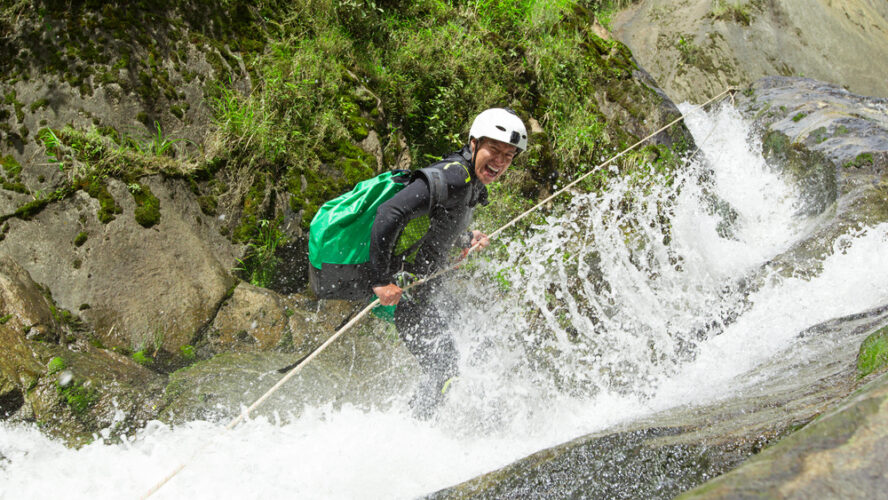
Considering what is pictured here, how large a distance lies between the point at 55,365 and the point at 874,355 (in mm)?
4264

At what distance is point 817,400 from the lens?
2.07 m

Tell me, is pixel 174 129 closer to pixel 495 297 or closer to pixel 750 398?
pixel 495 297

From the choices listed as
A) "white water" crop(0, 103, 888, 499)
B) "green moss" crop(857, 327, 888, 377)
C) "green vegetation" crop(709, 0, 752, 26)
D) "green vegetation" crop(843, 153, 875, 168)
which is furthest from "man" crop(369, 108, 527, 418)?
"green vegetation" crop(709, 0, 752, 26)

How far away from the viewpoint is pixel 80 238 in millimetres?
3803

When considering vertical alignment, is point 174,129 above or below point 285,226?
above

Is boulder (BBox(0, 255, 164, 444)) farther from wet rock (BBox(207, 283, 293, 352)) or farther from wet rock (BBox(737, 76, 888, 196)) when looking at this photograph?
wet rock (BBox(737, 76, 888, 196))

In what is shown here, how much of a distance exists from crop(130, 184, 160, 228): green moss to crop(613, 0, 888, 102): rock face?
10.1 metres

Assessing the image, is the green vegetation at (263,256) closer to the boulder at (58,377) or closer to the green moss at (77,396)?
the boulder at (58,377)

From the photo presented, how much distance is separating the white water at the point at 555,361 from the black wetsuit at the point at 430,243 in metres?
0.27

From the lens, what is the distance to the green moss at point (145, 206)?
4.03 meters

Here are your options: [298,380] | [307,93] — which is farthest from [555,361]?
[307,93]

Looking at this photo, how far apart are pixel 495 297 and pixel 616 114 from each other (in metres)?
3.71

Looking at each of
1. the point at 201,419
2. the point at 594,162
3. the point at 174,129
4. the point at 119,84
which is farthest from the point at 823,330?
the point at 119,84

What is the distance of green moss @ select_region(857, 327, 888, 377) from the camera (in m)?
2.09
